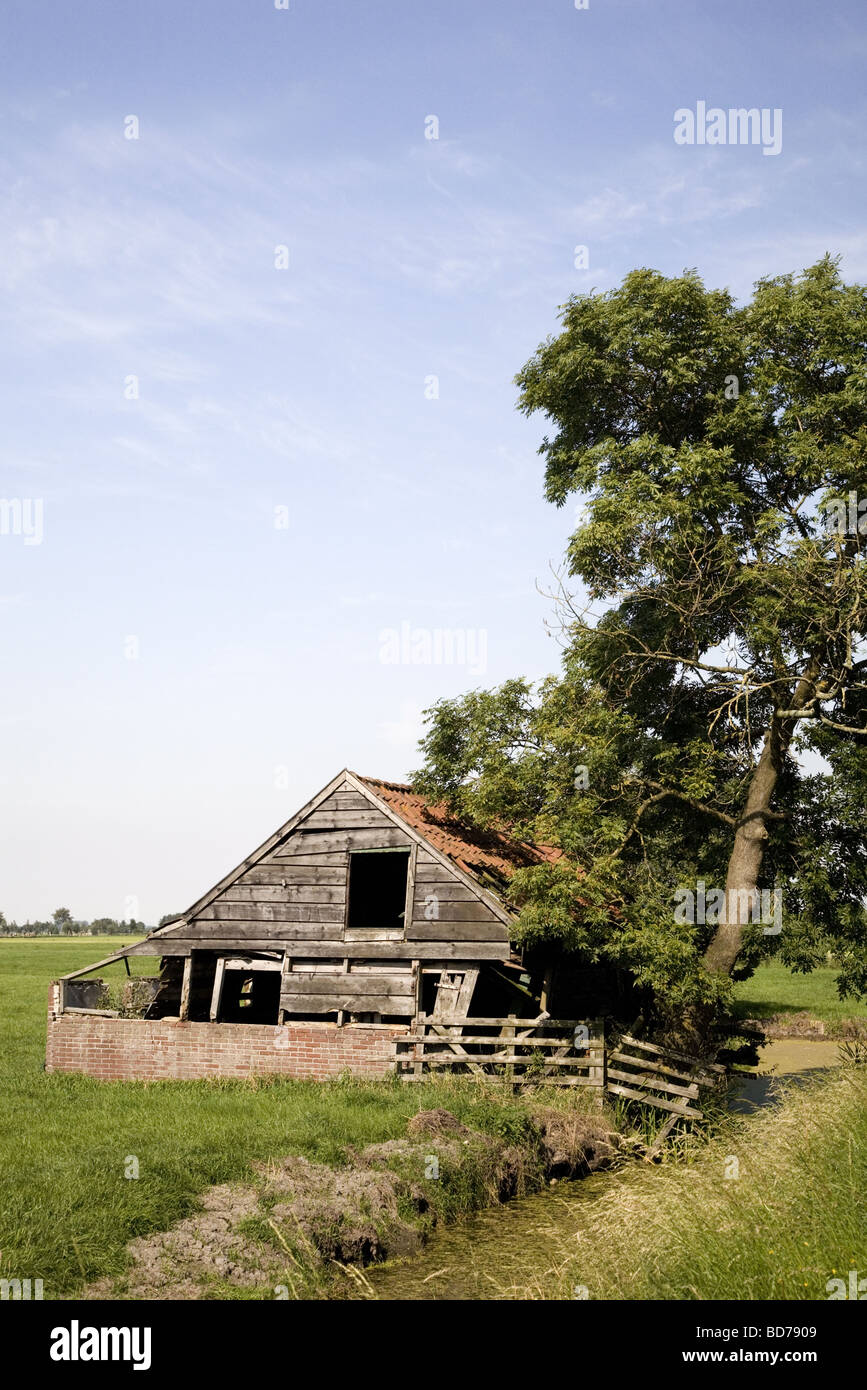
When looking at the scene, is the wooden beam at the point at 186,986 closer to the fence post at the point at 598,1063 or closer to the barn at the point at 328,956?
the barn at the point at 328,956

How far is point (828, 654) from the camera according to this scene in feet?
66.5

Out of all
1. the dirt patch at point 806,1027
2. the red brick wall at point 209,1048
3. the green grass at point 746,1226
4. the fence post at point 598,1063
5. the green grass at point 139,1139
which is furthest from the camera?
the dirt patch at point 806,1027

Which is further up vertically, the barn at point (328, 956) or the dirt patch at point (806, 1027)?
the barn at point (328, 956)

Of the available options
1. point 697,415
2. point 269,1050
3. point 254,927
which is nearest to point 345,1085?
point 269,1050

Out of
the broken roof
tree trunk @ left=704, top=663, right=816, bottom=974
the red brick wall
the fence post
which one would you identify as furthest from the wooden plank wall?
tree trunk @ left=704, top=663, right=816, bottom=974

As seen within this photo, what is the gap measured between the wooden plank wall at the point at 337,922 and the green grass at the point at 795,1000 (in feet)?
52.1

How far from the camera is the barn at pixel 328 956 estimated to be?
1988 centimetres

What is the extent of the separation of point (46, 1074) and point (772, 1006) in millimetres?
28837

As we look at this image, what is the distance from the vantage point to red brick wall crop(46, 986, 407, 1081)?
63.9 ft

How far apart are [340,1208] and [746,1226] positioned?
16.9ft

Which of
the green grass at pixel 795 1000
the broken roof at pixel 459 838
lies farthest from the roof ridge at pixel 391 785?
the green grass at pixel 795 1000

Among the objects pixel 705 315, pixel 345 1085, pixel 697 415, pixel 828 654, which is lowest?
pixel 345 1085

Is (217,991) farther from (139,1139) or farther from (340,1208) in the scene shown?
(340,1208)
